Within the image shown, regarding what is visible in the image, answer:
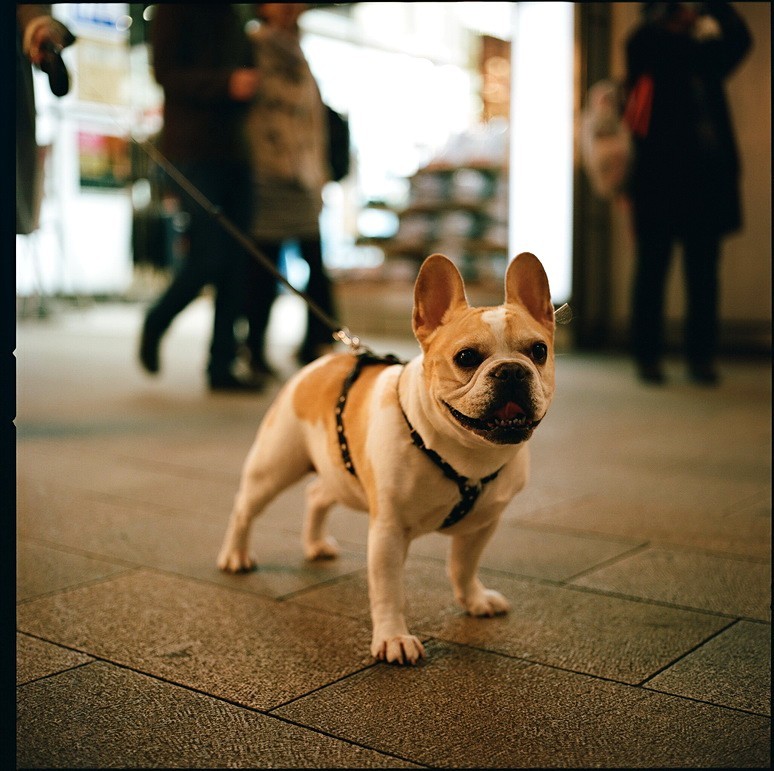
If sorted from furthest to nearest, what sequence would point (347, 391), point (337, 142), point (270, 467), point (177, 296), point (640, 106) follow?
point (337, 142) < point (640, 106) < point (177, 296) < point (270, 467) < point (347, 391)

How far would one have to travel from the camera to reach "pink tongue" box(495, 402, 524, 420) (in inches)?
80.1

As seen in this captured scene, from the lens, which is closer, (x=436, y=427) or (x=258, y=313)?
(x=436, y=427)

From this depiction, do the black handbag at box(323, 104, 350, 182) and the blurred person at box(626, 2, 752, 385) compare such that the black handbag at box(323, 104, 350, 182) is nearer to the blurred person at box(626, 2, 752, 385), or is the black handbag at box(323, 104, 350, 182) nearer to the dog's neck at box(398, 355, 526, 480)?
the blurred person at box(626, 2, 752, 385)

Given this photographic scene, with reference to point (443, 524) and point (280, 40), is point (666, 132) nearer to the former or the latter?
point (280, 40)

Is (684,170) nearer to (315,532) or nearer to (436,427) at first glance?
(315,532)

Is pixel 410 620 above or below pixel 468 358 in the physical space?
below

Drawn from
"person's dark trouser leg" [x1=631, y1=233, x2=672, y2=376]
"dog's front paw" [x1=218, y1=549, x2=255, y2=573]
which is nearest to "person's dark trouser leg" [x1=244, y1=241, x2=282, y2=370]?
"person's dark trouser leg" [x1=631, y1=233, x2=672, y2=376]

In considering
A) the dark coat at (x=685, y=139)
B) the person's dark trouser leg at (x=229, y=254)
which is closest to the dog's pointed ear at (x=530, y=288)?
the person's dark trouser leg at (x=229, y=254)

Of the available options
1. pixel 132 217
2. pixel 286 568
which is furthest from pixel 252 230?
pixel 132 217

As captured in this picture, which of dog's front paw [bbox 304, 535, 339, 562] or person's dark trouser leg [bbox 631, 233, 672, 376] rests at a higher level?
person's dark trouser leg [bbox 631, 233, 672, 376]

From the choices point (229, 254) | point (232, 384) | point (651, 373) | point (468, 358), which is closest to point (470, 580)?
point (468, 358)

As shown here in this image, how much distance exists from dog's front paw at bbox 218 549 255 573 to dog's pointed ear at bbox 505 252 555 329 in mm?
1200

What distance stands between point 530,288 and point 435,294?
0.21 m

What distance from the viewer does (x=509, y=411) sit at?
6.69 feet
